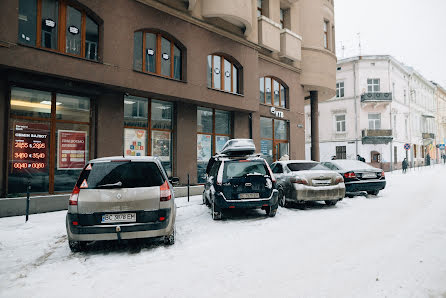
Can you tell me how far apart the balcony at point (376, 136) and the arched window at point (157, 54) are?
28.6m

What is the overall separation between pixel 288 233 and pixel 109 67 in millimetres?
8023

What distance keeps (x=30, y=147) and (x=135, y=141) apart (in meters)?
3.60

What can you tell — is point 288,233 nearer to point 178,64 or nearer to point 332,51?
point 178,64

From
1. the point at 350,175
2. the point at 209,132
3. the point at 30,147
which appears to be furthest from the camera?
the point at 209,132

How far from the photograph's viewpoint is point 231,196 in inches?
293

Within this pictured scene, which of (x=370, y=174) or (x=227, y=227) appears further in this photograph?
(x=370, y=174)

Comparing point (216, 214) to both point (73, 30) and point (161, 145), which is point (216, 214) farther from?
point (73, 30)

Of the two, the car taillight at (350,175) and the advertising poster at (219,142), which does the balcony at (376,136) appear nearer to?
the advertising poster at (219,142)

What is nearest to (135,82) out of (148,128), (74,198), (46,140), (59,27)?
(148,128)

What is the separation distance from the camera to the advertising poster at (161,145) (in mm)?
12297

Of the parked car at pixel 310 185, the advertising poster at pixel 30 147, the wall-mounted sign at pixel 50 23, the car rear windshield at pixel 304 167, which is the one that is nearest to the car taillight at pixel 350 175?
the car rear windshield at pixel 304 167

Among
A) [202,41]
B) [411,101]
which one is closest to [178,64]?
[202,41]

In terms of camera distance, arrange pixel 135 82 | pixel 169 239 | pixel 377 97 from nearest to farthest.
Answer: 1. pixel 169 239
2. pixel 135 82
3. pixel 377 97

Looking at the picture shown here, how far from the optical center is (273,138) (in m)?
18.2
